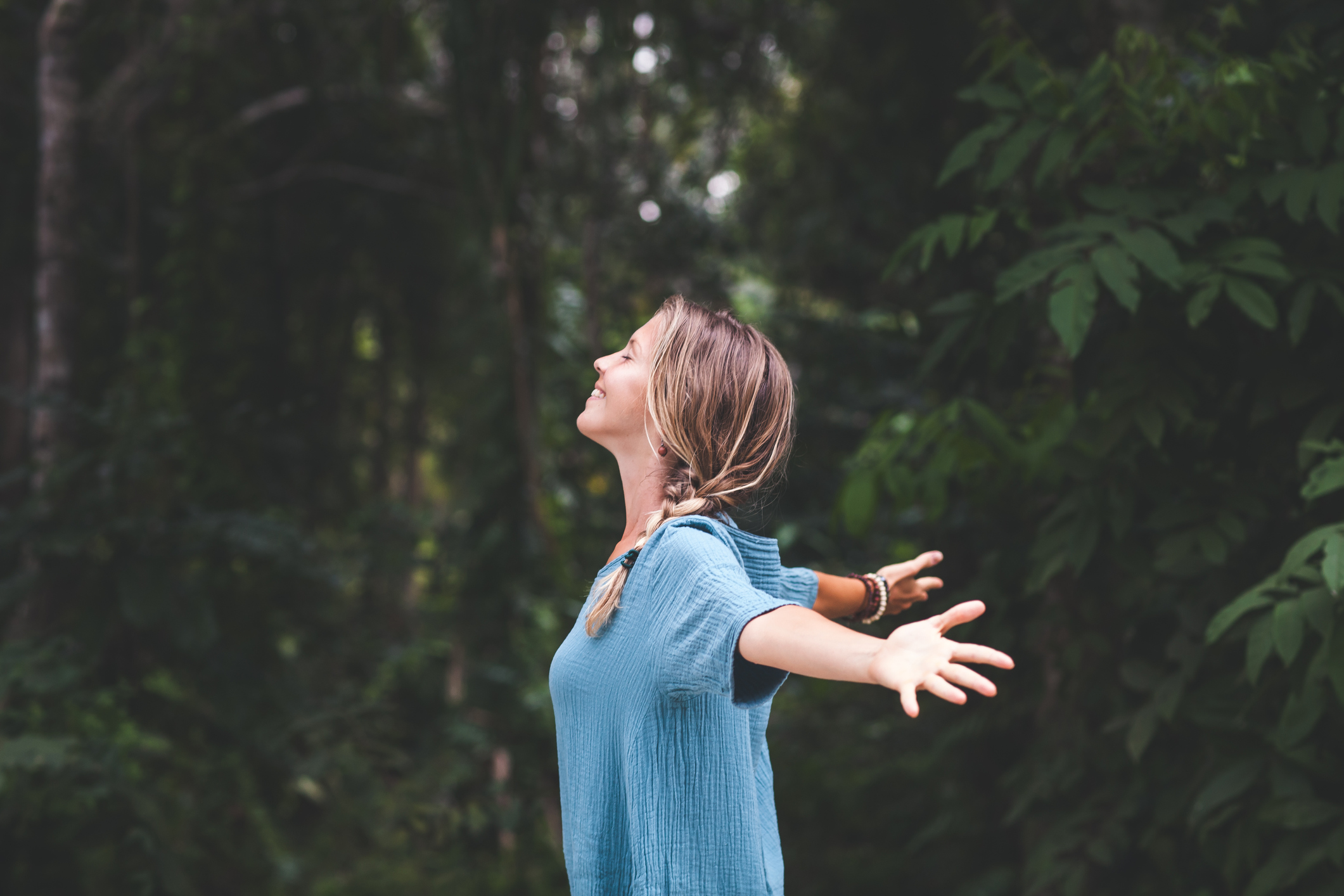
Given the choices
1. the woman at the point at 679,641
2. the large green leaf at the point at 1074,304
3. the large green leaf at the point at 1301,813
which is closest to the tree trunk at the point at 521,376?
the large green leaf at the point at 1074,304

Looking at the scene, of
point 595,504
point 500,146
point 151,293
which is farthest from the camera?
point 595,504

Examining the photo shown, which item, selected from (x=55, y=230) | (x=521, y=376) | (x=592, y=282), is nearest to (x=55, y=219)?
(x=55, y=230)

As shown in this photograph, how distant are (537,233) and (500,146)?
0.54m

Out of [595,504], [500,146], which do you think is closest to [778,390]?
[500,146]

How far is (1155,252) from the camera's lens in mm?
1774

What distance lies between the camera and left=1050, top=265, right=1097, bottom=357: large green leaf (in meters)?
1.73

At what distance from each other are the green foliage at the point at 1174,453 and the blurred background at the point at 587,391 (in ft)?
0.04

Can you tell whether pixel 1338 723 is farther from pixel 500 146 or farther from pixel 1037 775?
pixel 500 146

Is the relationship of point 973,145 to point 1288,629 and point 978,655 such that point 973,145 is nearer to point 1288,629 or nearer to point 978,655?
point 1288,629

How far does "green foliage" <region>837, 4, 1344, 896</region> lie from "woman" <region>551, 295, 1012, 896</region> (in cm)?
80

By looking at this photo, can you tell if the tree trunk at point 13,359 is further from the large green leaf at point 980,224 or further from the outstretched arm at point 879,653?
the outstretched arm at point 879,653

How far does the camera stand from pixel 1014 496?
2.62 metres

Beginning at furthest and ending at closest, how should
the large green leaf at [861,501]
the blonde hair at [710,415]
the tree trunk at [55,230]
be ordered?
the tree trunk at [55,230] < the large green leaf at [861,501] < the blonde hair at [710,415]

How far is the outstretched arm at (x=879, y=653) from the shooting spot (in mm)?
821
